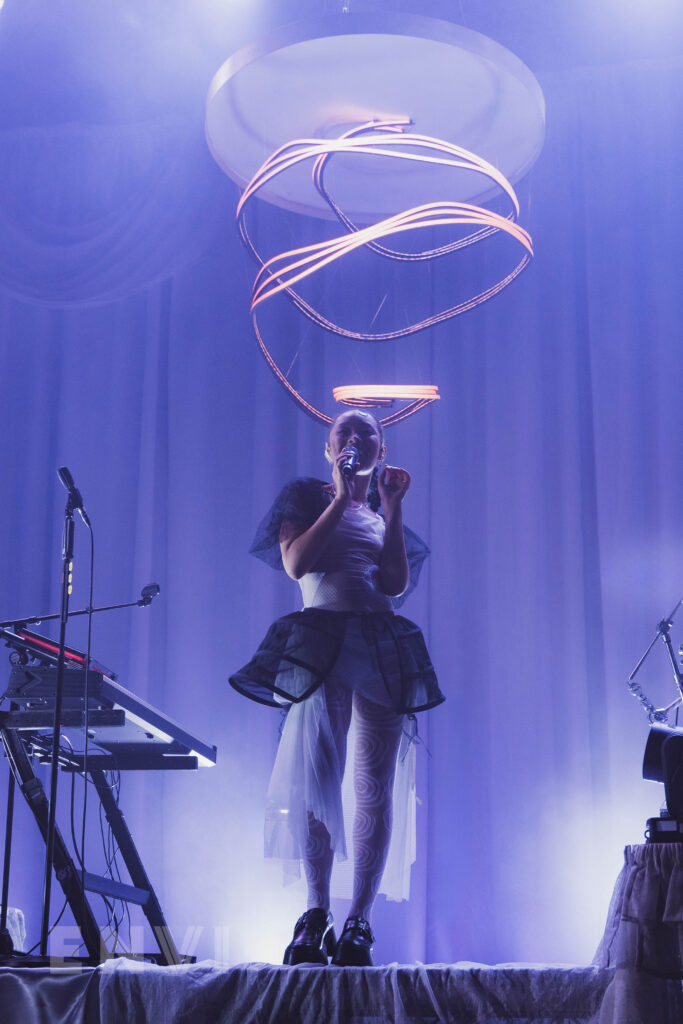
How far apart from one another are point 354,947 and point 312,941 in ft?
0.33

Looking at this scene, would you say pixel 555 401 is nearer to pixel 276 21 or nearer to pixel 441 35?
pixel 441 35

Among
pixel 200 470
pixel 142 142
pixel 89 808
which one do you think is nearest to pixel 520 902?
pixel 89 808

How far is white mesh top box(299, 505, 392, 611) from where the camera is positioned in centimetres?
275

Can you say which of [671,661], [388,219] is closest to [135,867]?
[671,661]

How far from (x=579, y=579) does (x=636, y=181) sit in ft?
5.56

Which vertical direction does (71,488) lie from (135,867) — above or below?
above

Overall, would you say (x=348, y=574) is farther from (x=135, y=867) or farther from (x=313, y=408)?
(x=135, y=867)

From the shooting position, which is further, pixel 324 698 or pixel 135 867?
pixel 135 867

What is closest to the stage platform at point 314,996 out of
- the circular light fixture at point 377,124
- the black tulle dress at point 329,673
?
the black tulle dress at point 329,673

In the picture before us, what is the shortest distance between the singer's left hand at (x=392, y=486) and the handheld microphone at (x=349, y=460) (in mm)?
93

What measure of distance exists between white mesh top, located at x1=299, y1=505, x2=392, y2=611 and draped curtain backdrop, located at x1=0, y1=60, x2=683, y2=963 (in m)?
1.25

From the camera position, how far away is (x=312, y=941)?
239 centimetres

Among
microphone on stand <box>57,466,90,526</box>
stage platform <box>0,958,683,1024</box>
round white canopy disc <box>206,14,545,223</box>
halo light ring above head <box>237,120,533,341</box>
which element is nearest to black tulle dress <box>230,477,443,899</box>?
stage platform <box>0,958,683,1024</box>

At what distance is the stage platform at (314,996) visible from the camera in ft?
7.07
